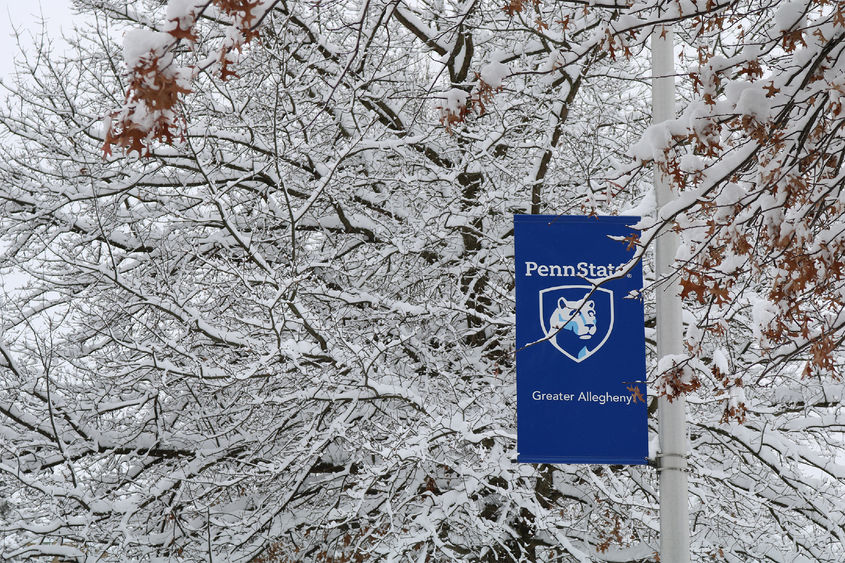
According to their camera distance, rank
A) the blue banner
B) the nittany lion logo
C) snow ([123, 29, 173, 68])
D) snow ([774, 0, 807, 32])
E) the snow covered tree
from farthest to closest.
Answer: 1. the snow covered tree
2. the nittany lion logo
3. the blue banner
4. snow ([774, 0, 807, 32])
5. snow ([123, 29, 173, 68])

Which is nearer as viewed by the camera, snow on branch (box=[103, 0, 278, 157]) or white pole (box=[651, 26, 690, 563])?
snow on branch (box=[103, 0, 278, 157])

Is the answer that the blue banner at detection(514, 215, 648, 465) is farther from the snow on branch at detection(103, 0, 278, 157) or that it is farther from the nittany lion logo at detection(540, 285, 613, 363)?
the snow on branch at detection(103, 0, 278, 157)

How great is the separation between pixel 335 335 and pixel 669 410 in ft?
11.2

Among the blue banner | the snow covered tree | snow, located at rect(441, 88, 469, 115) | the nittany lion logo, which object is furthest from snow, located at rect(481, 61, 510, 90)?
the snow covered tree

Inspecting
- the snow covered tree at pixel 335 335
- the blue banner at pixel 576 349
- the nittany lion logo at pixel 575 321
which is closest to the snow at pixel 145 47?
the blue banner at pixel 576 349

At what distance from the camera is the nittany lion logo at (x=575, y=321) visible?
577cm

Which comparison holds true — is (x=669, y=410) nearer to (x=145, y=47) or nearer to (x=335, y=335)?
(x=335, y=335)

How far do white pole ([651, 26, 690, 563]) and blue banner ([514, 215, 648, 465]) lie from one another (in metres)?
0.16

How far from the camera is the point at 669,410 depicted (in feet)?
19.4

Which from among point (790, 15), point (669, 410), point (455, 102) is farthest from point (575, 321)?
point (790, 15)

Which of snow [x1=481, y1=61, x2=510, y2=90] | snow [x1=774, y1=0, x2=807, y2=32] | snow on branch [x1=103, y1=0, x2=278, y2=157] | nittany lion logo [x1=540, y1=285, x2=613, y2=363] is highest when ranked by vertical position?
snow [x1=481, y1=61, x2=510, y2=90]

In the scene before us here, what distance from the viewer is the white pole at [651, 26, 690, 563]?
5711 mm

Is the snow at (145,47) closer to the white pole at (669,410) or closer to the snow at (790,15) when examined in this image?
the snow at (790,15)

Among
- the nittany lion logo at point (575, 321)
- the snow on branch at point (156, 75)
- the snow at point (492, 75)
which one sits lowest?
the snow on branch at point (156, 75)
